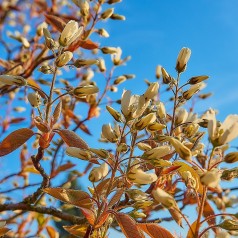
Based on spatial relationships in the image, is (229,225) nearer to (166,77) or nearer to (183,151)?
(183,151)

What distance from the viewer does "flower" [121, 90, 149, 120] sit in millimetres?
1139

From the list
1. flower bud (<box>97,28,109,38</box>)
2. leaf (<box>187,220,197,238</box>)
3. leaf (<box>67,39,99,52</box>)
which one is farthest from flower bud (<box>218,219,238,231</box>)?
flower bud (<box>97,28,109,38</box>)

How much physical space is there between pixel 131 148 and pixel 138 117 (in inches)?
3.8

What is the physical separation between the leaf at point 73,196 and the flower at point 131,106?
0.76 feet

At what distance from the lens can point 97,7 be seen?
2090 millimetres

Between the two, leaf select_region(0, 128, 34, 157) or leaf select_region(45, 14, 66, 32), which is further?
leaf select_region(45, 14, 66, 32)

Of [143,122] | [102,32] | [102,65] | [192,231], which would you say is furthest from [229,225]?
[102,65]

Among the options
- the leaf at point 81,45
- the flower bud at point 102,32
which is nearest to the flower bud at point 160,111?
the leaf at point 81,45

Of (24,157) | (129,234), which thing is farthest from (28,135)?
(24,157)

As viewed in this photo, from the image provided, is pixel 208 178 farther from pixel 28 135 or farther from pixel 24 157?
pixel 24 157

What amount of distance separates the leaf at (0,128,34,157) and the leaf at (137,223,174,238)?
1.36ft

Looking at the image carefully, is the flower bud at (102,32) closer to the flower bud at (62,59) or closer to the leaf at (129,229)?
the flower bud at (62,59)

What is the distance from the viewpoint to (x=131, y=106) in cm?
115

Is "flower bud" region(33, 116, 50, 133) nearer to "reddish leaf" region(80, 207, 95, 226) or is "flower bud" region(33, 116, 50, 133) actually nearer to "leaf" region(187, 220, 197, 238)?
"reddish leaf" region(80, 207, 95, 226)
